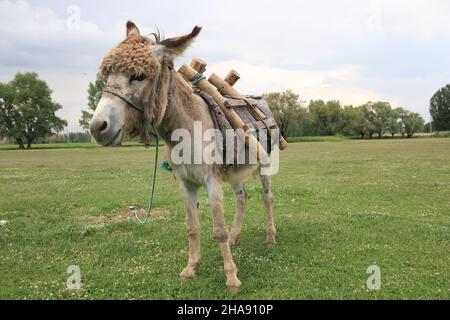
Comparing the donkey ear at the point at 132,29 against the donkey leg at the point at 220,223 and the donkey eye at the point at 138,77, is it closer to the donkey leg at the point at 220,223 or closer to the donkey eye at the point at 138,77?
the donkey eye at the point at 138,77

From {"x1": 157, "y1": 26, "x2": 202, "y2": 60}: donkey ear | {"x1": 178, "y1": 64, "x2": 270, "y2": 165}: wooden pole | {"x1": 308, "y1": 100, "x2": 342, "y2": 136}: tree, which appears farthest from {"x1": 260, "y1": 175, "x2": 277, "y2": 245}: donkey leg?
{"x1": 308, "y1": 100, "x2": 342, "y2": 136}: tree

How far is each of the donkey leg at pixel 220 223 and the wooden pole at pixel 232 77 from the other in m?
2.22

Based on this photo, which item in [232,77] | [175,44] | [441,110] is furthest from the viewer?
[441,110]

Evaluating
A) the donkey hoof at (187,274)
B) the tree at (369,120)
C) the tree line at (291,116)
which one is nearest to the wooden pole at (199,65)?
the donkey hoof at (187,274)

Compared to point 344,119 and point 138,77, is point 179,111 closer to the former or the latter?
point 138,77

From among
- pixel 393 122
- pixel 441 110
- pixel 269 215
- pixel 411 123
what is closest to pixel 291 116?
pixel 393 122

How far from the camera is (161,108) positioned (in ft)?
15.2

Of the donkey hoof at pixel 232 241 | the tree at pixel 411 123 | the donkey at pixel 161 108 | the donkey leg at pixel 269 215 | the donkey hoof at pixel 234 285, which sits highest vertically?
the tree at pixel 411 123

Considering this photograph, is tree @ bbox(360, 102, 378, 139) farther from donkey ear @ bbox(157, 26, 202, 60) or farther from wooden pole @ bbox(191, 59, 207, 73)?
donkey ear @ bbox(157, 26, 202, 60)

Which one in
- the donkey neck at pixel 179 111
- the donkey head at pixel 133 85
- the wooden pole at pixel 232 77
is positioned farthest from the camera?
the wooden pole at pixel 232 77

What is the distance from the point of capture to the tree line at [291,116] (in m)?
79.4

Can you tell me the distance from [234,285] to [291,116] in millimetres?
85053
